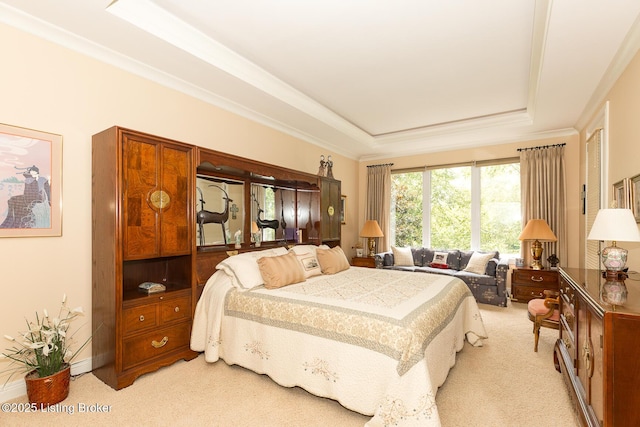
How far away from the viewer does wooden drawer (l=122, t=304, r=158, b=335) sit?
2457 millimetres

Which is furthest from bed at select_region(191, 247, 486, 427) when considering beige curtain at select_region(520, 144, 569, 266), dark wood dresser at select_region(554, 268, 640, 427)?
beige curtain at select_region(520, 144, 569, 266)

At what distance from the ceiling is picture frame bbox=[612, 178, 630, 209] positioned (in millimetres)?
1030

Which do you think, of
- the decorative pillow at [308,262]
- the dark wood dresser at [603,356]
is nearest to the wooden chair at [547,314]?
the dark wood dresser at [603,356]

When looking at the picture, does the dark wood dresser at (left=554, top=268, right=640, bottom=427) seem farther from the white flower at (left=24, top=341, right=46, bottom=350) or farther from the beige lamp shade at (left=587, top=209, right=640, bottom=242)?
the white flower at (left=24, top=341, right=46, bottom=350)

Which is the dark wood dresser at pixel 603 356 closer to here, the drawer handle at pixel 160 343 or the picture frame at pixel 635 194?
the picture frame at pixel 635 194

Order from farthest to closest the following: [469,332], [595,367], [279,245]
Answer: [279,245] < [469,332] < [595,367]

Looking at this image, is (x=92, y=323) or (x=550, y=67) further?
(x=550, y=67)

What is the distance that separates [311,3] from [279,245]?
2.74 m

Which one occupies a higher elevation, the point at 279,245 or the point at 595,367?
the point at 279,245

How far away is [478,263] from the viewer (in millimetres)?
4980

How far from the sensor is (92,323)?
2639 mm

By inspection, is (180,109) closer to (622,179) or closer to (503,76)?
(503,76)

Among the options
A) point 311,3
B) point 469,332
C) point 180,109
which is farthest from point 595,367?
point 180,109

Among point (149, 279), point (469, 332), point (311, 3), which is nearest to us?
point (311, 3)
